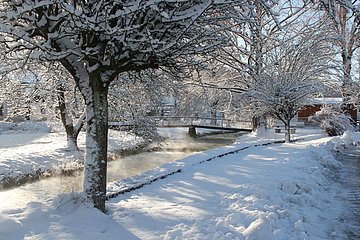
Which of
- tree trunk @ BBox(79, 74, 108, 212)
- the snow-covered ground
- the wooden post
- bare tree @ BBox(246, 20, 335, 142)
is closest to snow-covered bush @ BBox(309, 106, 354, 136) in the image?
bare tree @ BBox(246, 20, 335, 142)

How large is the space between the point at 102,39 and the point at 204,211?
3072mm

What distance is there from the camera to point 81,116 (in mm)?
17453

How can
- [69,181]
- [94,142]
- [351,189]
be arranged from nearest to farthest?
1. [94,142]
2. [351,189]
3. [69,181]

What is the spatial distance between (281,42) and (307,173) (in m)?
12.7

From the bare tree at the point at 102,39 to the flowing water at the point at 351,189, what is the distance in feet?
12.1

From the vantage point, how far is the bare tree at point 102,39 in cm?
472

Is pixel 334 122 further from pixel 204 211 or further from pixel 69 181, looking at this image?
pixel 204 211

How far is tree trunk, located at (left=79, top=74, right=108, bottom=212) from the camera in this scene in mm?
5832

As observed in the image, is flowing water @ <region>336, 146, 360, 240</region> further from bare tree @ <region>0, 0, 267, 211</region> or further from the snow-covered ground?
bare tree @ <region>0, 0, 267, 211</region>

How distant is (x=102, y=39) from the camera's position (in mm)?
5297

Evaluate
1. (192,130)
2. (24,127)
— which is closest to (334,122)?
(192,130)

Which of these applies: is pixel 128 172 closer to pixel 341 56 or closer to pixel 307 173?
pixel 307 173

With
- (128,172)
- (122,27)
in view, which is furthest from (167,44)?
(128,172)

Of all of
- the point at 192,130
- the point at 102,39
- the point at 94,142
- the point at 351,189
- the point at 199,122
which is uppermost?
the point at 102,39
